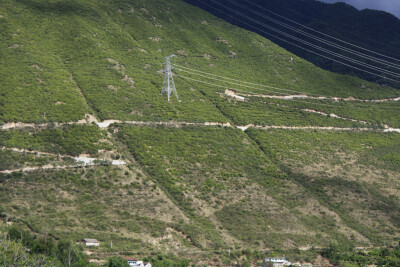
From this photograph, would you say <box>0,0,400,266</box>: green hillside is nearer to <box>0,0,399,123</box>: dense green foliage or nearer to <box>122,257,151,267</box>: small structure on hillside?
<box>0,0,399,123</box>: dense green foliage

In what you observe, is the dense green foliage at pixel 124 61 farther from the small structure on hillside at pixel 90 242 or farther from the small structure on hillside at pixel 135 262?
the small structure on hillside at pixel 135 262

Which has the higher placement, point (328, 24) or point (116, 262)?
point (328, 24)

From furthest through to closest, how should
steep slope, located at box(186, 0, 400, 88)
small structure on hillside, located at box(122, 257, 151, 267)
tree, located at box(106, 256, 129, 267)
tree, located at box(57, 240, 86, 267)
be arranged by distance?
steep slope, located at box(186, 0, 400, 88) < small structure on hillside, located at box(122, 257, 151, 267) < tree, located at box(106, 256, 129, 267) < tree, located at box(57, 240, 86, 267)

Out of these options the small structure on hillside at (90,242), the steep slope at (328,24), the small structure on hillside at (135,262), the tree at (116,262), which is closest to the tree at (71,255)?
the small structure on hillside at (90,242)

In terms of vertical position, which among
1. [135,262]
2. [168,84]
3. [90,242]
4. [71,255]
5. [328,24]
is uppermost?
[328,24]

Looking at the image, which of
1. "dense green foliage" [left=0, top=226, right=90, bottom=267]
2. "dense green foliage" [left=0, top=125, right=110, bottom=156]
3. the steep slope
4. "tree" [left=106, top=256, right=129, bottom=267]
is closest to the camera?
"dense green foliage" [left=0, top=226, right=90, bottom=267]

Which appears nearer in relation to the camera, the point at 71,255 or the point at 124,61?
the point at 71,255

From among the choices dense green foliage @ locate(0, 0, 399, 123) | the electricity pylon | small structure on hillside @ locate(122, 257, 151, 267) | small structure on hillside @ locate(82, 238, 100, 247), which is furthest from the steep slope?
small structure on hillside @ locate(82, 238, 100, 247)

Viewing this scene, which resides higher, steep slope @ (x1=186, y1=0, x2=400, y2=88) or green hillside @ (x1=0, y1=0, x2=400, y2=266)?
steep slope @ (x1=186, y1=0, x2=400, y2=88)

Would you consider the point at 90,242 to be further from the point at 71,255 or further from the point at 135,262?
the point at 135,262

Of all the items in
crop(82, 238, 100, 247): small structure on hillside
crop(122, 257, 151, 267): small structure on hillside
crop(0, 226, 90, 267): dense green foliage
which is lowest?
crop(122, 257, 151, 267): small structure on hillside

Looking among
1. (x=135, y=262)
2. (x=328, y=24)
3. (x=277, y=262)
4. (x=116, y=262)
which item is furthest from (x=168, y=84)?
(x=328, y=24)
